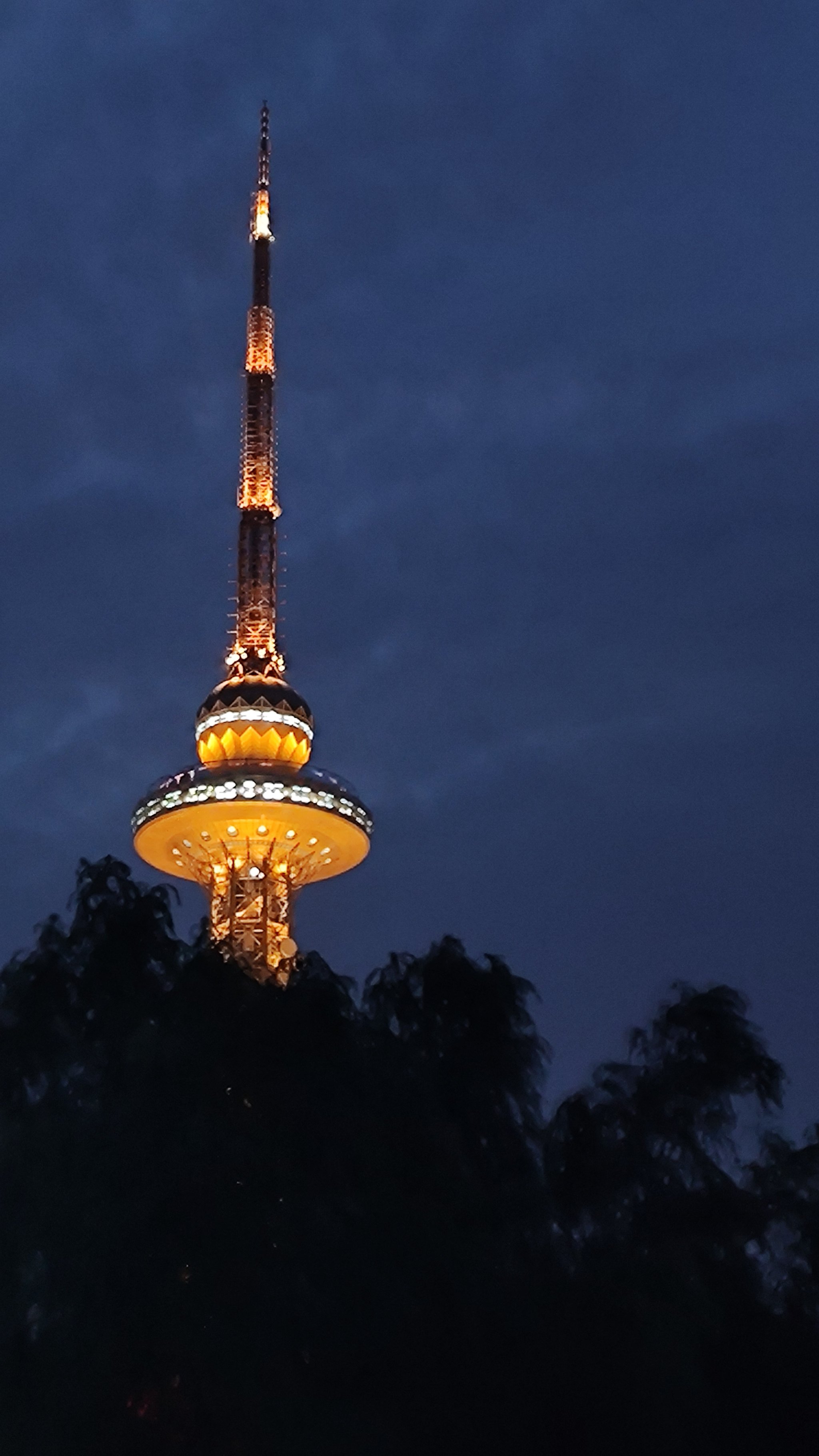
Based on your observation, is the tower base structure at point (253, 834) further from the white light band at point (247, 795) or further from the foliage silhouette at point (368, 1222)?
the foliage silhouette at point (368, 1222)

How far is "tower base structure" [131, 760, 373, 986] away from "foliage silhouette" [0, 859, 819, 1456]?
3358 cm

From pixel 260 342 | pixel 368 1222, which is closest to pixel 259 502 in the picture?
pixel 260 342

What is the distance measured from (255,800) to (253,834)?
6.63ft

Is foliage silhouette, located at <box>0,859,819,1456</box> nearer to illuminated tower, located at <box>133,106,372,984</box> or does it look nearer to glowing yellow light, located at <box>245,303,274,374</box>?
illuminated tower, located at <box>133,106,372,984</box>

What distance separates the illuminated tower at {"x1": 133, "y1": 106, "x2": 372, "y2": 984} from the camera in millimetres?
68688

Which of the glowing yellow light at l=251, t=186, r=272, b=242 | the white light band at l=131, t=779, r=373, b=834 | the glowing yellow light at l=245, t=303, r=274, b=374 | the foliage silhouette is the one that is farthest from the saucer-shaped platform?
the foliage silhouette

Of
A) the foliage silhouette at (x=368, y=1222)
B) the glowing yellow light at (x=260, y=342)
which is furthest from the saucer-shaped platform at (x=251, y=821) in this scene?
the foliage silhouette at (x=368, y=1222)

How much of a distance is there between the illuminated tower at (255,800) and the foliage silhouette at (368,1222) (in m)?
31.3

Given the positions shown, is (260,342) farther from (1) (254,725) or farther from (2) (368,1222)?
(2) (368,1222)

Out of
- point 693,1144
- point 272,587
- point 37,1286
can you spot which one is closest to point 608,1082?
point 693,1144

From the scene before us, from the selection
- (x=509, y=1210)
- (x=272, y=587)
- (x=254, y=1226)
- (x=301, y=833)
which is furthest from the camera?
(x=272, y=587)

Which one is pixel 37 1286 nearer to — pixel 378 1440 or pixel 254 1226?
pixel 254 1226

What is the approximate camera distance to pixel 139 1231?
29.4 metres

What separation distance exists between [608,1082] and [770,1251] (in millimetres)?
3802
